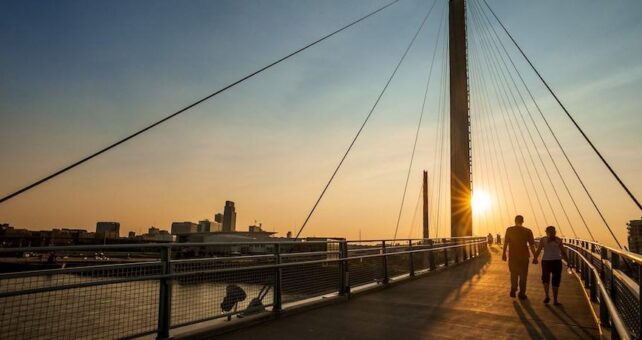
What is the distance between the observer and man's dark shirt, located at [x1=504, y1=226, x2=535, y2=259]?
29.9ft

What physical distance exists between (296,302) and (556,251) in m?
5.44

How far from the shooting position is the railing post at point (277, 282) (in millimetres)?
6746

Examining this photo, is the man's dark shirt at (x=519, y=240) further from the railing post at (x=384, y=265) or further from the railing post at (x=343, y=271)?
the railing post at (x=343, y=271)

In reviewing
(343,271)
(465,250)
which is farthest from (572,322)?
(465,250)

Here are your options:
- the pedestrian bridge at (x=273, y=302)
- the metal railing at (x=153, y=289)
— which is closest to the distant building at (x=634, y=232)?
the pedestrian bridge at (x=273, y=302)

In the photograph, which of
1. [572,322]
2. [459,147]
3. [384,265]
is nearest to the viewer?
[572,322]

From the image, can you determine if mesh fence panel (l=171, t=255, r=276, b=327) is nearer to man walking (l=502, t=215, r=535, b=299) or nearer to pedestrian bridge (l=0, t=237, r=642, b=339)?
pedestrian bridge (l=0, t=237, r=642, b=339)

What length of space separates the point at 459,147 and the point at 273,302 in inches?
658

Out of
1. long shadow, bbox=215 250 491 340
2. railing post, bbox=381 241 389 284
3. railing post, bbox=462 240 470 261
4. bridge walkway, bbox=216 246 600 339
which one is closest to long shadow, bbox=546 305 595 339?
bridge walkway, bbox=216 246 600 339

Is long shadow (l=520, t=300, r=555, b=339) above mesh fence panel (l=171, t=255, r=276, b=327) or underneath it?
underneath

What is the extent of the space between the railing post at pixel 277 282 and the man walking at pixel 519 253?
494 cm

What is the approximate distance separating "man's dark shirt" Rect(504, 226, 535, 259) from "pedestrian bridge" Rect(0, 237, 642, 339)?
96 centimetres

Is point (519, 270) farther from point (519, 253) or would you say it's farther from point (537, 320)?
point (537, 320)

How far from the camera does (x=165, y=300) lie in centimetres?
517
